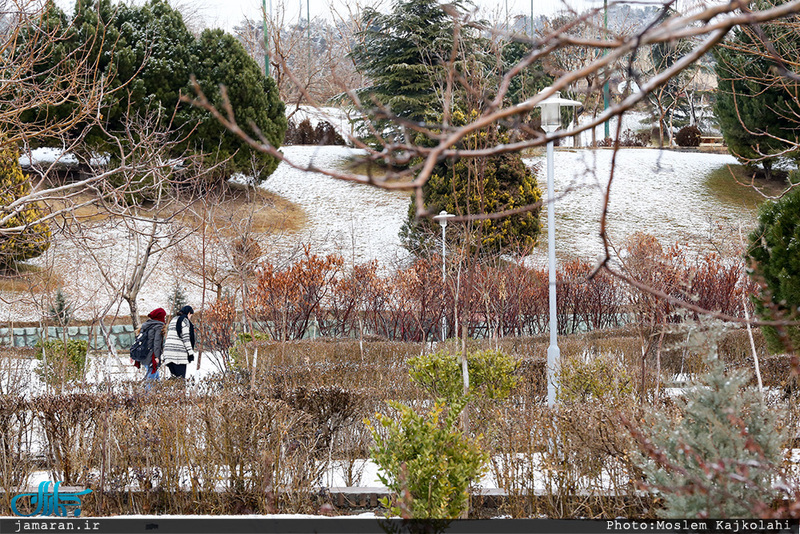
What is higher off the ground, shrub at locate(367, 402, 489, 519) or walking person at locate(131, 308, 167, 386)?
shrub at locate(367, 402, 489, 519)

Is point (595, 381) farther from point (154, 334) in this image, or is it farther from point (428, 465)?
point (154, 334)

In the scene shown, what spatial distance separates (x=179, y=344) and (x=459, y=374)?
14.2 feet

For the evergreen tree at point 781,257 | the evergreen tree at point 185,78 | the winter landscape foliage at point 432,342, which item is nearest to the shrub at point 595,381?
the winter landscape foliage at point 432,342

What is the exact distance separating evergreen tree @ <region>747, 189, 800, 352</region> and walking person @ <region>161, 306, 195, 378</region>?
20.5 feet

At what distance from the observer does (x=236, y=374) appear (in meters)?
7.00

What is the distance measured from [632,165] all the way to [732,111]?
409cm

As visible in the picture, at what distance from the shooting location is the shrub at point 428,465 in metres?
3.40

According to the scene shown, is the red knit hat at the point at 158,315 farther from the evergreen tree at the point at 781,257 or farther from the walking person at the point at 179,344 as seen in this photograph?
the evergreen tree at the point at 781,257

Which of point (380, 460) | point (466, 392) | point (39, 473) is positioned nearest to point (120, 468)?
point (39, 473)

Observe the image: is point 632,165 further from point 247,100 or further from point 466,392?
point 466,392

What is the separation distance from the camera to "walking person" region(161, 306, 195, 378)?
802cm

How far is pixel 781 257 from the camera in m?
6.09

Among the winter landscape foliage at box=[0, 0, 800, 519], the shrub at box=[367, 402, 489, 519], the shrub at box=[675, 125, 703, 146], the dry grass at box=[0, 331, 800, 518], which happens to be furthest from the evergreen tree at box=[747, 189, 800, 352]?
the shrub at box=[675, 125, 703, 146]
